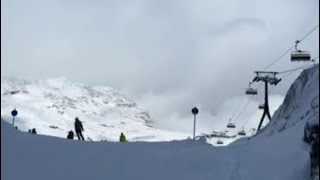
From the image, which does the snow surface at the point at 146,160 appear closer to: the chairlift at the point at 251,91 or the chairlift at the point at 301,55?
the chairlift at the point at 301,55

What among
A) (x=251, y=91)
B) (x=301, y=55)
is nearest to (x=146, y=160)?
(x=301, y=55)

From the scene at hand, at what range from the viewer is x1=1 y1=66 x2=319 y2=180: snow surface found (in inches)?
→ 742

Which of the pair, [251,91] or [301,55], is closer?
[301,55]

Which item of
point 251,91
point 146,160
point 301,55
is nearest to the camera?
point 146,160

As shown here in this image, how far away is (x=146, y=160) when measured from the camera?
2169 centimetres

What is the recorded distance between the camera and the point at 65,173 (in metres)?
19.8

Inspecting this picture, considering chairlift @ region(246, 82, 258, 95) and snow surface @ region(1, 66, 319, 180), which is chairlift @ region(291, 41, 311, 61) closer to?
snow surface @ region(1, 66, 319, 180)

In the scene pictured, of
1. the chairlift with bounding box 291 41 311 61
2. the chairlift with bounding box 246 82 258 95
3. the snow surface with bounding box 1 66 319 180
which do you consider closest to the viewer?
the snow surface with bounding box 1 66 319 180

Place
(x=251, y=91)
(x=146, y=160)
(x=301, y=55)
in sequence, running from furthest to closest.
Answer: (x=251, y=91)
(x=301, y=55)
(x=146, y=160)

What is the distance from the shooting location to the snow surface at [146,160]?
1884cm

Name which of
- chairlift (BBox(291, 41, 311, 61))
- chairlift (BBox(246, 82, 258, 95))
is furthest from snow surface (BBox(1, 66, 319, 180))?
chairlift (BBox(246, 82, 258, 95))

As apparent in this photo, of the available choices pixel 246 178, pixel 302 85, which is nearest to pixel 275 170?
pixel 246 178

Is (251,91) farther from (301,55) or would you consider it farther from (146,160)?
(146,160)

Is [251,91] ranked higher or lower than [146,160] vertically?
higher
